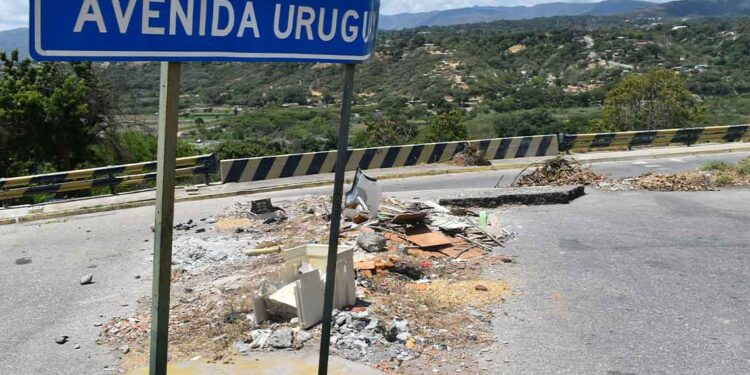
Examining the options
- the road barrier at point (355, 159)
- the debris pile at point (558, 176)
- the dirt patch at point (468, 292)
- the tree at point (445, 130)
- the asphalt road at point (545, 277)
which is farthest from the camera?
the tree at point (445, 130)

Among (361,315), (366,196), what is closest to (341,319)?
(361,315)

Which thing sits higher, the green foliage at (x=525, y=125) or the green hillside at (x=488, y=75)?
the green hillside at (x=488, y=75)

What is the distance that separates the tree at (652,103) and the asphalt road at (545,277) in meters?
22.8

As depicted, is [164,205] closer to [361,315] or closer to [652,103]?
[361,315]

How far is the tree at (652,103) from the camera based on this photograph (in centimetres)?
3503

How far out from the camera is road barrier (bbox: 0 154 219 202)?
1484cm

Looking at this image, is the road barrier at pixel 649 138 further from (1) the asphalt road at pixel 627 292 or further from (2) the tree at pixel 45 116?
(2) the tree at pixel 45 116

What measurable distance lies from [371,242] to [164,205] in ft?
20.3

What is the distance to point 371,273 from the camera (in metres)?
8.22

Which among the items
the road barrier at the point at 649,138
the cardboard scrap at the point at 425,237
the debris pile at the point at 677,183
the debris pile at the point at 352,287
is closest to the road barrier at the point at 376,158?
the road barrier at the point at 649,138

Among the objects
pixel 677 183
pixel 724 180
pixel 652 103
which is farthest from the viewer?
pixel 652 103

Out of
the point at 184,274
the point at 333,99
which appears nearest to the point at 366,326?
the point at 184,274

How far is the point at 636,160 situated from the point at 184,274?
654 inches

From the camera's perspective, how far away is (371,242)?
912cm
